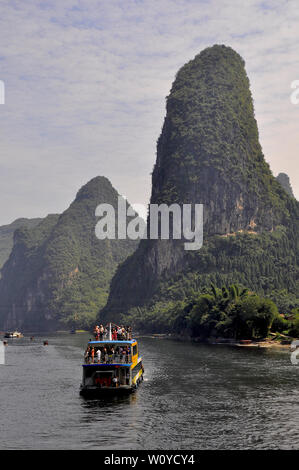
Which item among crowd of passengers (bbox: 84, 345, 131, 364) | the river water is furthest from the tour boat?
the river water

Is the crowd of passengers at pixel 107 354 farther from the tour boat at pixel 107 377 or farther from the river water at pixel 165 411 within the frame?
the river water at pixel 165 411

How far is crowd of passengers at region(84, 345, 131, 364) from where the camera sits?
200 ft

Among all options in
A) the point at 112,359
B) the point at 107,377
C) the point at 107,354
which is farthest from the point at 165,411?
the point at 107,354

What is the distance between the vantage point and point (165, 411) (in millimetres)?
53125

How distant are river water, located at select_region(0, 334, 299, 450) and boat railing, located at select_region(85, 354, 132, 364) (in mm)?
3437

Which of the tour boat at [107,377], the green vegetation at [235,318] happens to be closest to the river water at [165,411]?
the tour boat at [107,377]

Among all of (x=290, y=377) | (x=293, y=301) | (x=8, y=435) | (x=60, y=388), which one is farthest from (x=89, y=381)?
(x=293, y=301)

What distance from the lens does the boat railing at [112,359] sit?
199 feet

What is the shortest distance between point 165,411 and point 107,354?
36.7ft

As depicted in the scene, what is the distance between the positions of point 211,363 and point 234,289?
74.5 metres

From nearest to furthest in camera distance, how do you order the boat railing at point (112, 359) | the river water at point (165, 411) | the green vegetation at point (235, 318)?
1. the river water at point (165, 411)
2. the boat railing at point (112, 359)
3. the green vegetation at point (235, 318)

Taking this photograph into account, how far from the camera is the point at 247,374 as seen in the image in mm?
77500
